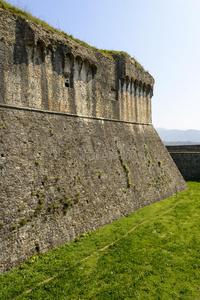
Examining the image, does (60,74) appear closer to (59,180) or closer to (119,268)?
(59,180)

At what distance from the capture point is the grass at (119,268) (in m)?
7.25

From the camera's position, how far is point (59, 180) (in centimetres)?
1159

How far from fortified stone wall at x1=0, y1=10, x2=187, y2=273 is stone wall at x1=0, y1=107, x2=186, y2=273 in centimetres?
5

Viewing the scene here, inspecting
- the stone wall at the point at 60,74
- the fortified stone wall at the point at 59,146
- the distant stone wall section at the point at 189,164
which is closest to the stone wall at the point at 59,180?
the fortified stone wall at the point at 59,146

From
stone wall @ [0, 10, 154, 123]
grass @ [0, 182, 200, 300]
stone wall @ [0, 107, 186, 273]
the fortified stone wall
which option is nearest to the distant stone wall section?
the fortified stone wall

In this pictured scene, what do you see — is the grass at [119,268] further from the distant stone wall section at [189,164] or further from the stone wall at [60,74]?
the distant stone wall section at [189,164]

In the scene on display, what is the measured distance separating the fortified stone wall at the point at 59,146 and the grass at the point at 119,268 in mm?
789

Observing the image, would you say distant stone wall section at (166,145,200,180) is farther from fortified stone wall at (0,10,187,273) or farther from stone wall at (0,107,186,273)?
stone wall at (0,107,186,273)

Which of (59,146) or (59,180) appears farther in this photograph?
(59,146)

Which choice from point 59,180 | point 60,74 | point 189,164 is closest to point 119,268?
point 59,180

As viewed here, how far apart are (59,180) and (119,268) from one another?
5.49m

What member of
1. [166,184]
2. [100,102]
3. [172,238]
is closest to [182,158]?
[166,184]

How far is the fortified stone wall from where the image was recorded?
9648 mm

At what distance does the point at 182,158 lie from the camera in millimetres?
30922
